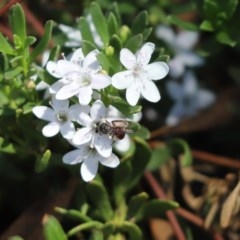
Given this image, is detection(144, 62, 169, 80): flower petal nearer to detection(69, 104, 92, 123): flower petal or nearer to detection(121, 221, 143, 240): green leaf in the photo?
detection(69, 104, 92, 123): flower petal

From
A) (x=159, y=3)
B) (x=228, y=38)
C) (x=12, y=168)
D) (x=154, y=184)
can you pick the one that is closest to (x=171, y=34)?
(x=159, y=3)

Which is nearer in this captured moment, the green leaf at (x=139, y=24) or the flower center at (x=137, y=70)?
the flower center at (x=137, y=70)

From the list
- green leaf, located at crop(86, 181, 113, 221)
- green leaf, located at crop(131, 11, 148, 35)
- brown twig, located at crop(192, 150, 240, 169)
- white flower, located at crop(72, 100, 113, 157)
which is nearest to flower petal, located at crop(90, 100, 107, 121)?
white flower, located at crop(72, 100, 113, 157)

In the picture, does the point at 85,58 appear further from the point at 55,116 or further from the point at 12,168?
the point at 12,168

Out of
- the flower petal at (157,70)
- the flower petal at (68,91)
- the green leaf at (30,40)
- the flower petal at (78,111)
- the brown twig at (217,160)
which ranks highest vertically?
the green leaf at (30,40)

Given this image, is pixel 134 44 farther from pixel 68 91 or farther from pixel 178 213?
pixel 178 213

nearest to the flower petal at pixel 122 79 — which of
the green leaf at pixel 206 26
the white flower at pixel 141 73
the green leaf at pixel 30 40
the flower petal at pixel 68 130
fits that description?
the white flower at pixel 141 73

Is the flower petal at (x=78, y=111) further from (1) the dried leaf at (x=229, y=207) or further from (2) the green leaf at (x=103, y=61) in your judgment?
(1) the dried leaf at (x=229, y=207)
